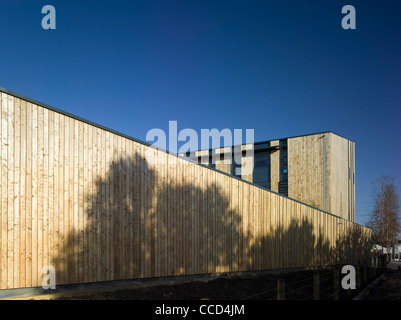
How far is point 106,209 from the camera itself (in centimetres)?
945

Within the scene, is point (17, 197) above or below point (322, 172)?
below

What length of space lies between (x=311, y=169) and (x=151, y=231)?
1610 centimetres

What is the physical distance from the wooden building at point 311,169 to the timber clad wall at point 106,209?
10.2m

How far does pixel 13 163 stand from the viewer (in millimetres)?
7855

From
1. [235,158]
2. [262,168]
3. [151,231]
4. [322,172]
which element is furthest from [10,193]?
[235,158]

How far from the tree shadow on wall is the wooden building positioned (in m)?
10.1

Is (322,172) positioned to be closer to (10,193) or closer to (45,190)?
(45,190)

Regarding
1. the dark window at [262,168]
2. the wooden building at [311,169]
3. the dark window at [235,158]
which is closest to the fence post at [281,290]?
the wooden building at [311,169]

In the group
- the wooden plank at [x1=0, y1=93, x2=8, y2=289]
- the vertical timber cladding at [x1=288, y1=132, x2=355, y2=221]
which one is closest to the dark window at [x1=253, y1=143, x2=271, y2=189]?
the vertical timber cladding at [x1=288, y1=132, x2=355, y2=221]

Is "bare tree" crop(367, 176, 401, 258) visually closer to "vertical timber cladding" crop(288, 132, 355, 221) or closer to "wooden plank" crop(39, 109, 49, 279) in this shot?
"vertical timber cladding" crop(288, 132, 355, 221)
